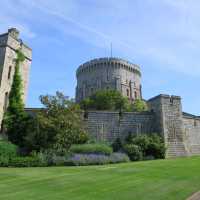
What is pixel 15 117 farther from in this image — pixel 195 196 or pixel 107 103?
pixel 107 103

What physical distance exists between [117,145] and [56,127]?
19.6ft

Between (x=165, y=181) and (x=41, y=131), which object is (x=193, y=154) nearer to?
(x=41, y=131)

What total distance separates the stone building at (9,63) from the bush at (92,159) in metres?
10.3

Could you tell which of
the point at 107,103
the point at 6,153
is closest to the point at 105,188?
the point at 6,153

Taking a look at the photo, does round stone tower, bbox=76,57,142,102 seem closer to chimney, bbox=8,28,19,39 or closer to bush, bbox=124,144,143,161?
chimney, bbox=8,28,19,39

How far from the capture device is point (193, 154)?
25047mm

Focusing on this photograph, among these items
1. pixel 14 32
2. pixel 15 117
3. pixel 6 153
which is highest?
pixel 14 32

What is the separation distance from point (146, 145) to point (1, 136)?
12.5m

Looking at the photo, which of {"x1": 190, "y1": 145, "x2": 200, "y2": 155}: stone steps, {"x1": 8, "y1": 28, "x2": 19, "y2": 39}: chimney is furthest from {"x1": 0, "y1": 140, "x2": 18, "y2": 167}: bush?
{"x1": 190, "y1": 145, "x2": 200, "y2": 155}: stone steps

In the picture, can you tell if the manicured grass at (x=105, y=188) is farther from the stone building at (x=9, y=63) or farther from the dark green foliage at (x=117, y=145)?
the stone building at (x=9, y=63)

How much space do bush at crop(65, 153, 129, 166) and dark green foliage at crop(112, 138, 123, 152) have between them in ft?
12.0

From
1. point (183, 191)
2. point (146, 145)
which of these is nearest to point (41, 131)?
point (146, 145)

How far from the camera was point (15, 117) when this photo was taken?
77.5 feet

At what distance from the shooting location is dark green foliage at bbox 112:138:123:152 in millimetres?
22848
